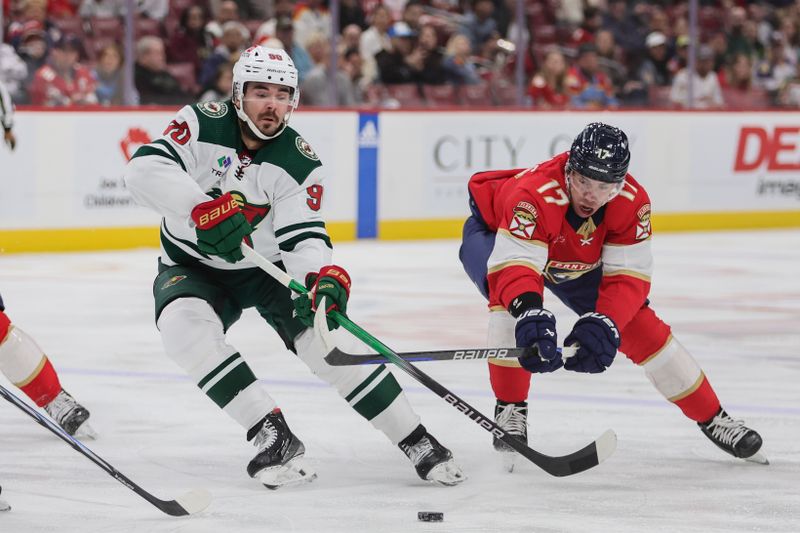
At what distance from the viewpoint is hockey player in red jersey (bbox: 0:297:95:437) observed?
13.1 feet

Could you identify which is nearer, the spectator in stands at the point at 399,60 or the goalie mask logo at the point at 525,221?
the goalie mask logo at the point at 525,221

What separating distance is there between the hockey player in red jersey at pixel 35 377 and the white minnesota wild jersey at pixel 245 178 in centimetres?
66

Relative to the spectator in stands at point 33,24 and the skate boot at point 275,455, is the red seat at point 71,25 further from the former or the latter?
the skate boot at point 275,455

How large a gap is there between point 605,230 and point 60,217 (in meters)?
5.52

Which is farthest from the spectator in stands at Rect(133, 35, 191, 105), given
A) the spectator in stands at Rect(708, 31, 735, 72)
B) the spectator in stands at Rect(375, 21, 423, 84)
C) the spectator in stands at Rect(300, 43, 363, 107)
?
the spectator in stands at Rect(708, 31, 735, 72)

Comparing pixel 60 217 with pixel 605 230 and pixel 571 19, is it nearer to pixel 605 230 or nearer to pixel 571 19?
pixel 571 19

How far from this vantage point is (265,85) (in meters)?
3.56

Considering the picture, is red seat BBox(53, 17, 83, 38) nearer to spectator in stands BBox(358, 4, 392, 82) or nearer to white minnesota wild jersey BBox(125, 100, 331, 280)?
spectator in stands BBox(358, 4, 392, 82)

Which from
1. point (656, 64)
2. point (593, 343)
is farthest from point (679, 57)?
point (593, 343)

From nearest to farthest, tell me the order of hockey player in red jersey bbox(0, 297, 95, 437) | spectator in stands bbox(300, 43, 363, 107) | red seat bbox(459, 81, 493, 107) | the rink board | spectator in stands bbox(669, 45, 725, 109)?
hockey player in red jersey bbox(0, 297, 95, 437)
the rink board
spectator in stands bbox(300, 43, 363, 107)
red seat bbox(459, 81, 493, 107)
spectator in stands bbox(669, 45, 725, 109)

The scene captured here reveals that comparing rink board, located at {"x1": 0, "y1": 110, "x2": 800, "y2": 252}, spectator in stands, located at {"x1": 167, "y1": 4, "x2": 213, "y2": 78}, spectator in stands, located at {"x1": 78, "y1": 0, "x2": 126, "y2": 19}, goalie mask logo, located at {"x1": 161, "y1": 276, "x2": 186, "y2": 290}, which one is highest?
spectator in stands, located at {"x1": 78, "y1": 0, "x2": 126, "y2": 19}

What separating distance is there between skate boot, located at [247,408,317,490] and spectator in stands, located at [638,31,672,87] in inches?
300

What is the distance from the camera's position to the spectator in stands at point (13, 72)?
8.01 m

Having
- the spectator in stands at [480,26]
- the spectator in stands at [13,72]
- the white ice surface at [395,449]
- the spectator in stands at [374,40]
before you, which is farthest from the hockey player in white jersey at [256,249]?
the spectator in stands at [480,26]
